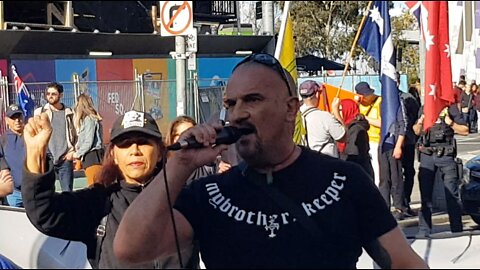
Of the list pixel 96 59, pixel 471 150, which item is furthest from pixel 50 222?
A: pixel 96 59

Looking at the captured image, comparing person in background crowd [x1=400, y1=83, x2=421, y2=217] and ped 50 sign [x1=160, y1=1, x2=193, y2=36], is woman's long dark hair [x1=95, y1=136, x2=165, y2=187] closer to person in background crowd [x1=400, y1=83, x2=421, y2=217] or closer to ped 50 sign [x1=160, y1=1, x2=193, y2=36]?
ped 50 sign [x1=160, y1=1, x2=193, y2=36]

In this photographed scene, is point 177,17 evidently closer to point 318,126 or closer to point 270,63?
point 318,126

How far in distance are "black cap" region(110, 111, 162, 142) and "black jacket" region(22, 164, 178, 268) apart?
8.7 inches

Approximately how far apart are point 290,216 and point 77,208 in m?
1.21

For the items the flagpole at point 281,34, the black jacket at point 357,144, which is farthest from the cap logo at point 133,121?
the black jacket at point 357,144

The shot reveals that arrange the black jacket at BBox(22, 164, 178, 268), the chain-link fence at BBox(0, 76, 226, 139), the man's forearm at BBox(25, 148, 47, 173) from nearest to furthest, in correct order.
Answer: the man's forearm at BBox(25, 148, 47, 173), the black jacket at BBox(22, 164, 178, 268), the chain-link fence at BBox(0, 76, 226, 139)

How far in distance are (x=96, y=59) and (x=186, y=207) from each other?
1588 centimetres

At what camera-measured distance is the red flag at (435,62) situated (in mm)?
5031

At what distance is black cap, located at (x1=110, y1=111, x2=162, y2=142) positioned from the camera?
11.8 feet

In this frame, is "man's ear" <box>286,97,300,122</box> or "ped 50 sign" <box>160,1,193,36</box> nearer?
"man's ear" <box>286,97,300,122</box>

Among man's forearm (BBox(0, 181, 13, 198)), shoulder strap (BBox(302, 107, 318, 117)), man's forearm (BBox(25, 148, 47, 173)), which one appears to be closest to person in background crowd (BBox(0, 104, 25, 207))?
shoulder strap (BBox(302, 107, 318, 117))

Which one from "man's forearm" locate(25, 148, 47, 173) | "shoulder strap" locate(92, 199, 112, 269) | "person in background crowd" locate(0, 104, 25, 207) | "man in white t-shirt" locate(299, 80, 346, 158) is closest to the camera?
"man's forearm" locate(25, 148, 47, 173)

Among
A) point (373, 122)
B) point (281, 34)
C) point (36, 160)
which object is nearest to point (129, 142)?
point (36, 160)

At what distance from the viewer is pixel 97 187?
3.52 m
